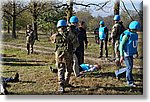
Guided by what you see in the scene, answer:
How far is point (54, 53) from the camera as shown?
5.14 meters

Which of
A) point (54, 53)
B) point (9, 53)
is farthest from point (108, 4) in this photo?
point (9, 53)

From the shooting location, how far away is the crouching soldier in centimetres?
501

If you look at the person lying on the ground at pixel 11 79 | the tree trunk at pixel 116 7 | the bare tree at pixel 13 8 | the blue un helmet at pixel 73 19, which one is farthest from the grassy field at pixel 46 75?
the tree trunk at pixel 116 7

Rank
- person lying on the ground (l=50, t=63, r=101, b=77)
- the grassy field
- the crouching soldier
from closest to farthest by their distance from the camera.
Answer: the crouching soldier
the grassy field
person lying on the ground (l=50, t=63, r=101, b=77)

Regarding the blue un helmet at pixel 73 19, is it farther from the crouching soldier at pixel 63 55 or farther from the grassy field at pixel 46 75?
the grassy field at pixel 46 75

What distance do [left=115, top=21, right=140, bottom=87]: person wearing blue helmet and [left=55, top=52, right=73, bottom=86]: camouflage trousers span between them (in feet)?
2.02

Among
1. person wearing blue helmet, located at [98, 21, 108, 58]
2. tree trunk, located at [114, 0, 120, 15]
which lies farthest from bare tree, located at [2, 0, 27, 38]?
tree trunk, located at [114, 0, 120, 15]

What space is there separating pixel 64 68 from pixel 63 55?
6.0 inches

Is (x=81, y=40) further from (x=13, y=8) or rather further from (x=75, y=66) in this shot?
(x=13, y=8)

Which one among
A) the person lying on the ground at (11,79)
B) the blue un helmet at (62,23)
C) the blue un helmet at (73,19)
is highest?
the blue un helmet at (73,19)

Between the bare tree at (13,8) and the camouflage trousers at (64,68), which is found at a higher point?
the bare tree at (13,8)

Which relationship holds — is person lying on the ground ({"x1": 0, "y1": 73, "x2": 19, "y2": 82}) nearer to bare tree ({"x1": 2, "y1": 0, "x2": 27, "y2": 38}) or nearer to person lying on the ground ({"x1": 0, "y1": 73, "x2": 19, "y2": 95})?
person lying on the ground ({"x1": 0, "y1": 73, "x2": 19, "y2": 95})

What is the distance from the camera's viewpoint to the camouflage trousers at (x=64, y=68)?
506 cm

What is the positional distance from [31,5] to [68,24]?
0.49 meters
